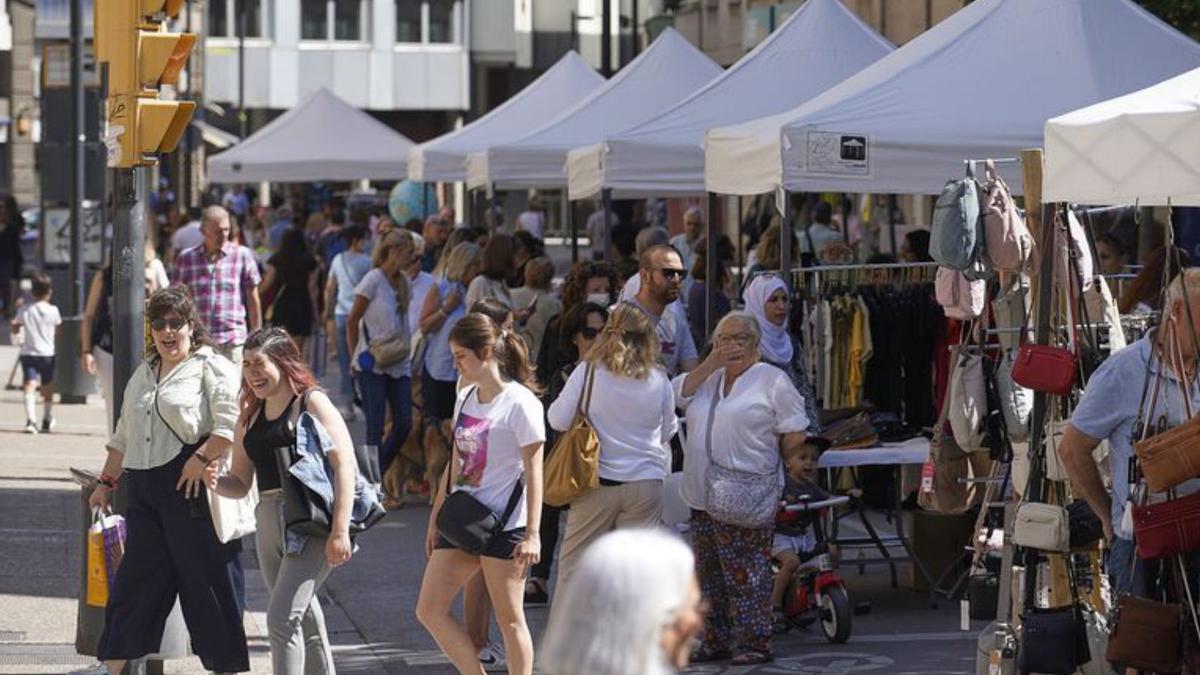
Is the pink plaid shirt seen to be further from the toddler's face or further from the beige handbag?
the beige handbag

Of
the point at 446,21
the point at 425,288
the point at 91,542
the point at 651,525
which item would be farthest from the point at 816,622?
the point at 446,21

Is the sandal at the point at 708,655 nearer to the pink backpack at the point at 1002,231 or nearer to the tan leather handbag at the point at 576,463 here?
the tan leather handbag at the point at 576,463

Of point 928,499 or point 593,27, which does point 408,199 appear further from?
point 593,27

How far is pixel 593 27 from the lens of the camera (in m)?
73.1

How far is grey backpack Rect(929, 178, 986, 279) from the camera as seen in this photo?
9.14 m

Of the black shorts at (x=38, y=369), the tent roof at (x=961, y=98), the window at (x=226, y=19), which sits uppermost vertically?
the window at (x=226, y=19)

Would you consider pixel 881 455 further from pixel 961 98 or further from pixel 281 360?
pixel 281 360

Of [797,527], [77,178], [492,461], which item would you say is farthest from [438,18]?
[492,461]

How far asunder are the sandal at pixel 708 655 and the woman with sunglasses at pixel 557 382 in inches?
44.6

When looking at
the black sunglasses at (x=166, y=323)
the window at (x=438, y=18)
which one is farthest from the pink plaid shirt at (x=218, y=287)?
the window at (x=438, y=18)

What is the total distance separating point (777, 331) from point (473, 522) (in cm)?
380

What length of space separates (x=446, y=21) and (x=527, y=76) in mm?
3346

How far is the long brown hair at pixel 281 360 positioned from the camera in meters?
8.53

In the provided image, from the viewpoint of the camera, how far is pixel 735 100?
653 inches
